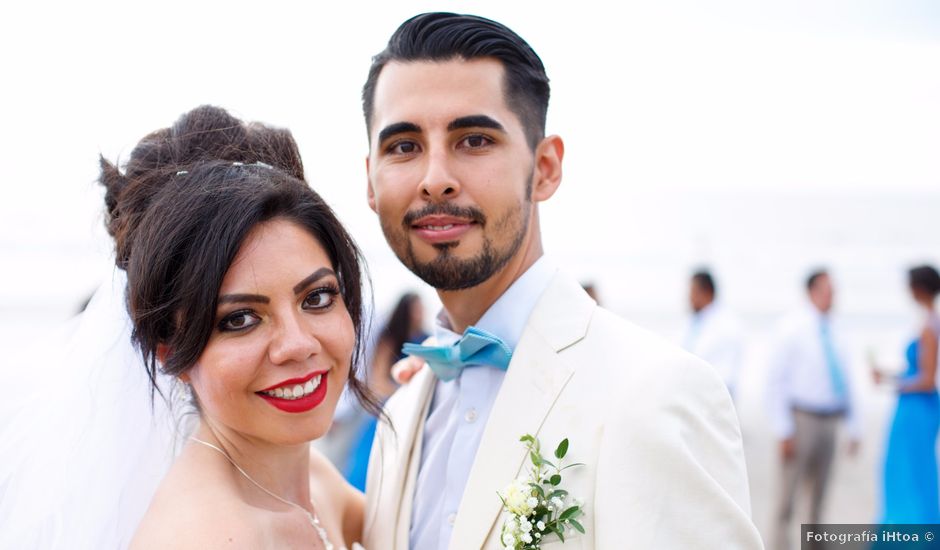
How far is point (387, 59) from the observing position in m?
3.14

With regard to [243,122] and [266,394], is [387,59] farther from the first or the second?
[266,394]

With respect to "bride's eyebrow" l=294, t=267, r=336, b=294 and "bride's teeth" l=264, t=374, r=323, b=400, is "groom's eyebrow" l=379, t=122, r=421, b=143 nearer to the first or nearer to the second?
"bride's eyebrow" l=294, t=267, r=336, b=294

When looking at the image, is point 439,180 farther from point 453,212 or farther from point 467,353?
point 467,353

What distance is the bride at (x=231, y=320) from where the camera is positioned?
2.57 m

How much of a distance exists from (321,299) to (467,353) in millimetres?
520

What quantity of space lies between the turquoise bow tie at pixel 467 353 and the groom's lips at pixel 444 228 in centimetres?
31

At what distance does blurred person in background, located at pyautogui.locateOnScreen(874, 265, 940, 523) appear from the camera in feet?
26.1

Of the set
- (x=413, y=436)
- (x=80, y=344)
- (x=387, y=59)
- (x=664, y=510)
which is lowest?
(x=664, y=510)

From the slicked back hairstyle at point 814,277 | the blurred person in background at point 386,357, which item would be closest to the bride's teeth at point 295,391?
the blurred person in background at point 386,357

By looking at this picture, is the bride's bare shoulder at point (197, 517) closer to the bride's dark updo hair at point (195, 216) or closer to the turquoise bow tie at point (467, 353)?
the bride's dark updo hair at point (195, 216)

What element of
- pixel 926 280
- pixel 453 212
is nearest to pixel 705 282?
pixel 926 280

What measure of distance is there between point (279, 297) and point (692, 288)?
8.05m

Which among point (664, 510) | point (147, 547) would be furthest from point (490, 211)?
point (147, 547)

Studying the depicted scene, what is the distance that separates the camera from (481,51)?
3020 millimetres
